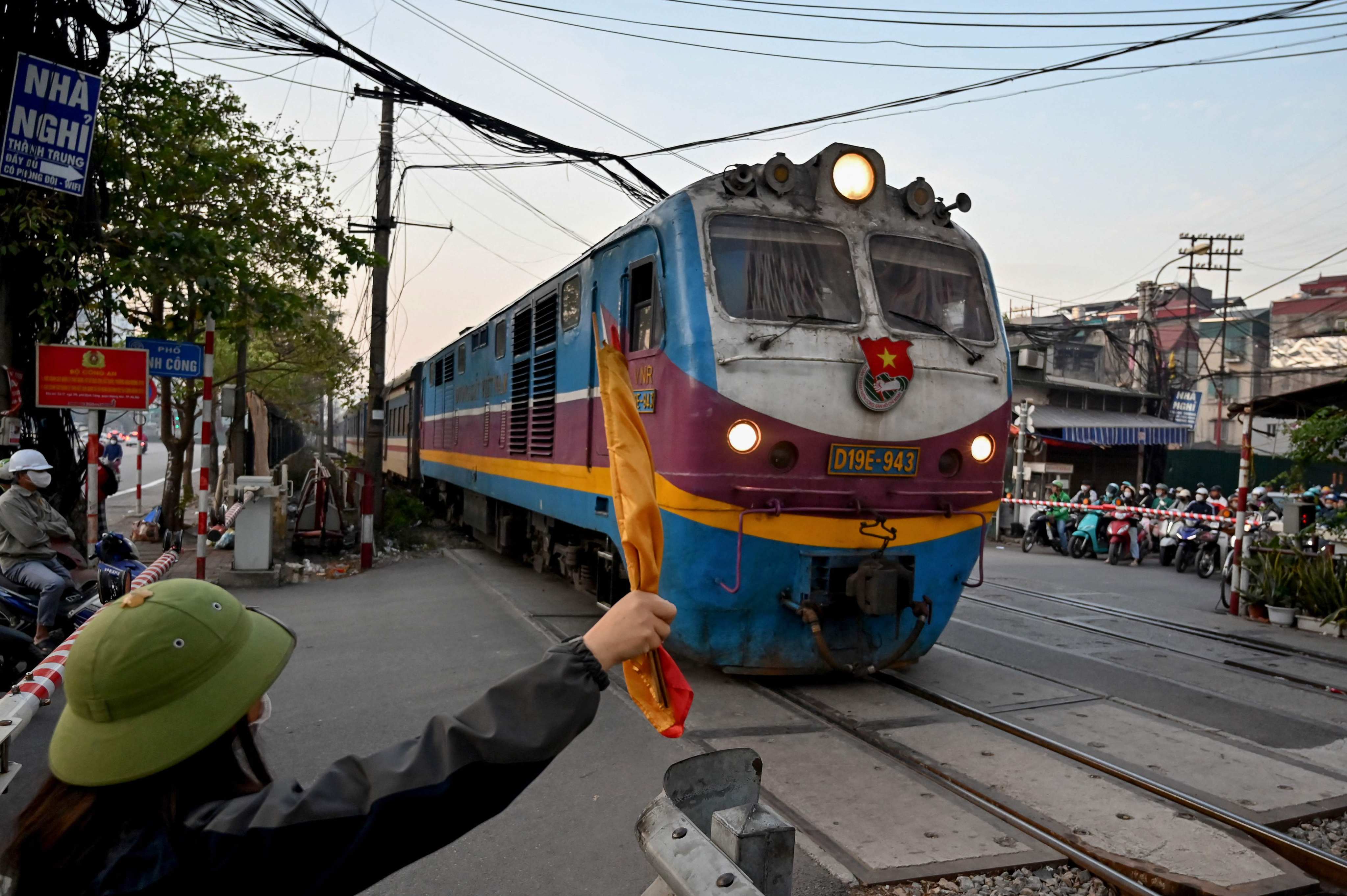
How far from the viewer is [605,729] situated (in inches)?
220

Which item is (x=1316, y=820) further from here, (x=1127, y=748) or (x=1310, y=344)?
(x=1310, y=344)

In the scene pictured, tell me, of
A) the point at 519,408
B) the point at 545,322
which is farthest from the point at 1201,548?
the point at 545,322

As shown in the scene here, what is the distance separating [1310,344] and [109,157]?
3541 centimetres

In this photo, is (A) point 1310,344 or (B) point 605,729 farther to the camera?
(A) point 1310,344

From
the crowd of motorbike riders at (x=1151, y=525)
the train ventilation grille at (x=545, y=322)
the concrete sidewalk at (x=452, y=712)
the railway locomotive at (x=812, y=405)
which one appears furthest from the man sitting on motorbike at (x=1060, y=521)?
the train ventilation grille at (x=545, y=322)

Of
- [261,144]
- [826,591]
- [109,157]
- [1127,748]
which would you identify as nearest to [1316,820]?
[1127,748]

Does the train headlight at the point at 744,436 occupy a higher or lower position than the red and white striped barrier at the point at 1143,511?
higher

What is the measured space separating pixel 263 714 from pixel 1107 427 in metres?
24.6

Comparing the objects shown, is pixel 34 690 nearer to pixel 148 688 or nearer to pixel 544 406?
pixel 148 688

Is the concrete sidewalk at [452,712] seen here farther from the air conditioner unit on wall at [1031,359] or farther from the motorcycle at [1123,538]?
the air conditioner unit on wall at [1031,359]

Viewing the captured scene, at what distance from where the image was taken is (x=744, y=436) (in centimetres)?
561

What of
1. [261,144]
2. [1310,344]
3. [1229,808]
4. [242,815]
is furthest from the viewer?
[1310,344]

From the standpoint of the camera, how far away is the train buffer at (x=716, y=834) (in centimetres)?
157

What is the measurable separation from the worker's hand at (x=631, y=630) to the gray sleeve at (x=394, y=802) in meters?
0.10
